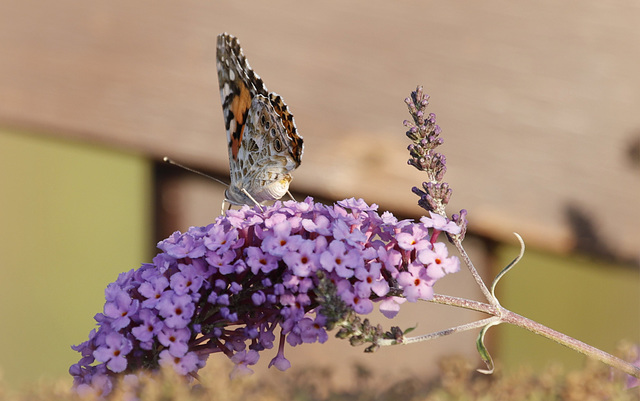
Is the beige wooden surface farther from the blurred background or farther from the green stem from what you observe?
the green stem

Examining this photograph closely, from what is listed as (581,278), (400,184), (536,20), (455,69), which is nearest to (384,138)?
(400,184)

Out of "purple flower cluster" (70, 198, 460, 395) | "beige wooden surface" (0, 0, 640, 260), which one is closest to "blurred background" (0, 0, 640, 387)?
"beige wooden surface" (0, 0, 640, 260)

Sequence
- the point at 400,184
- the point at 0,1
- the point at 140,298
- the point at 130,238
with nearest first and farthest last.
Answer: the point at 140,298, the point at 400,184, the point at 0,1, the point at 130,238

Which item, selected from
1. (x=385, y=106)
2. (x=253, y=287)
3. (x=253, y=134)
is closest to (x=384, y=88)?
(x=385, y=106)

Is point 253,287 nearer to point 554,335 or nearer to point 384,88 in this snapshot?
point 554,335

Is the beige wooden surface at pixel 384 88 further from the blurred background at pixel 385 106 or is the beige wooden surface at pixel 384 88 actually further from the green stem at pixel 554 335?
the green stem at pixel 554 335

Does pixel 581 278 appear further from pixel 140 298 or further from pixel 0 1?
pixel 0 1
